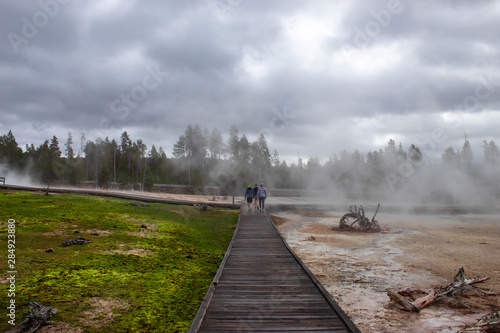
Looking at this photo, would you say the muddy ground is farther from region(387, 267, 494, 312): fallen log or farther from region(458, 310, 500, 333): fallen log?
region(458, 310, 500, 333): fallen log

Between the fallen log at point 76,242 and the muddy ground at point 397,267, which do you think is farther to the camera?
the fallen log at point 76,242

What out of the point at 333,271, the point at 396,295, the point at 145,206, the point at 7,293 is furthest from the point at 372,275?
the point at 145,206

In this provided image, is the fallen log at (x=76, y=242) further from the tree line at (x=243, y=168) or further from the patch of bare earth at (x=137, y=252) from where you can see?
the tree line at (x=243, y=168)

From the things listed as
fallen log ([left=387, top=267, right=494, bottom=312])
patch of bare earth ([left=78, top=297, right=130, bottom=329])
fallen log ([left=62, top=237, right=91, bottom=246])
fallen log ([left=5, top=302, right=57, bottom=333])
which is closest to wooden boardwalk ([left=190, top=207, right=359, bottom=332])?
patch of bare earth ([left=78, top=297, right=130, bottom=329])

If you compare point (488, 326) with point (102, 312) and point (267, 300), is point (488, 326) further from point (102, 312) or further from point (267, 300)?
point (102, 312)

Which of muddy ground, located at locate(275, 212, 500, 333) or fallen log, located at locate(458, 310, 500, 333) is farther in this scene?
muddy ground, located at locate(275, 212, 500, 333)

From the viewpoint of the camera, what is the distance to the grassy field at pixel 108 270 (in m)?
6.02

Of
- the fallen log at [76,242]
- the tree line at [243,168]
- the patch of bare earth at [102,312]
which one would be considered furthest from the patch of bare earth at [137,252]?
the tree line at [243,168]

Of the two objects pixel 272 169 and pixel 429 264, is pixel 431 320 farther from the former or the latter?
pixel 272 169

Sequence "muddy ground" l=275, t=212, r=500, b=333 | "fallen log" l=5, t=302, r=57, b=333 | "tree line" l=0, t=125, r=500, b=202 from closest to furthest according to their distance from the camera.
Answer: "fallen log" l=5, t=302, r=57, b=333 → "muddy ground" l=275, t=212, r=500, b=333 → "tree line" l=0, t=125, r=500, b=202

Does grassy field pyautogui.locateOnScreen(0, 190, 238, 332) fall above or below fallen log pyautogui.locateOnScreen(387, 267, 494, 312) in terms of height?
above

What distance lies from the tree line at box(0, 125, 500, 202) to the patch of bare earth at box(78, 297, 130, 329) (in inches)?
1262

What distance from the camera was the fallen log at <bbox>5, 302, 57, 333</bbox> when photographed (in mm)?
5078

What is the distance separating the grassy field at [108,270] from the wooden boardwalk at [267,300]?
0.75 m
